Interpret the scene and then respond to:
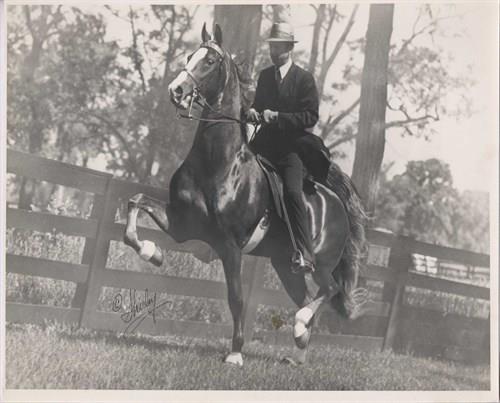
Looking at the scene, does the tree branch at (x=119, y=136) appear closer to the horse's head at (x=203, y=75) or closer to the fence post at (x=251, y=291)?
the horse's head at (x=203, y=75)

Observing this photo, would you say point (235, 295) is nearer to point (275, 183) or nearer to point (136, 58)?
point (275, 183)

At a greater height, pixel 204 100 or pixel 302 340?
pixel 204 100

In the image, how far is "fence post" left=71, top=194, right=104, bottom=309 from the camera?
469cm

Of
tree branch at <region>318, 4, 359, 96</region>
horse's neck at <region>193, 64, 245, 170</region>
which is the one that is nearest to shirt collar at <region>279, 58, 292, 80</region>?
tree branch at <region>318, 4, 359, 96</region>

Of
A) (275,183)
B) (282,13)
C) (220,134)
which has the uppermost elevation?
(282,13)

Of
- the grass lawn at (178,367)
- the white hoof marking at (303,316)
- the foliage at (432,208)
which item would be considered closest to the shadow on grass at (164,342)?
the grass lawn at (178,367)

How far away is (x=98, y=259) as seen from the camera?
473 centimetres

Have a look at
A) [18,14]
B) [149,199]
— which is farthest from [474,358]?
[18,14]

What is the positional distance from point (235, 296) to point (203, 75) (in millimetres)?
1613

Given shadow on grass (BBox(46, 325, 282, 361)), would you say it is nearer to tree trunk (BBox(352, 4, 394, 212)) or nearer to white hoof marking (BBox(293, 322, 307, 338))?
white hoof marking (BBox(293, 322, 307, 338))

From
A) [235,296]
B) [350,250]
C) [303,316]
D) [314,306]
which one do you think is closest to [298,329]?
[303,316]

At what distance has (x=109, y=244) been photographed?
4.74 metres

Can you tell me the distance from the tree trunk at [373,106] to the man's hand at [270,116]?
0.88 m

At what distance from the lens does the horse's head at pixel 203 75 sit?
14.9 ft
